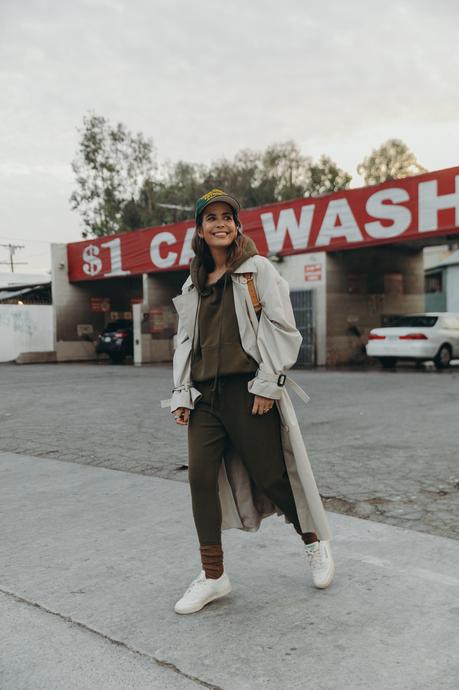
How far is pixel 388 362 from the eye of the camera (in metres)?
18.1

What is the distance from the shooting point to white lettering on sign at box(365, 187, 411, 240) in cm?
1745

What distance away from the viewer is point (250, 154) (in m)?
51.8

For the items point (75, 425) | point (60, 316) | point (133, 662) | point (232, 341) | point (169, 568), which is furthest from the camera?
point (60, 316)

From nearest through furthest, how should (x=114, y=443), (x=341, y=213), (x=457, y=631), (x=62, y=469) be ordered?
(x=457, y=631) → (x=62, y=469) → (x=114, y=443) → (x=341, y=213)

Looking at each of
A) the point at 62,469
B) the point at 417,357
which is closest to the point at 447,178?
the point at 417,357

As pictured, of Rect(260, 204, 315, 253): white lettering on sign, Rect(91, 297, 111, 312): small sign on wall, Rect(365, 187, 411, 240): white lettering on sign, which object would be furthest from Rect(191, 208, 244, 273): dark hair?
Rect(91, 297, 111, 312): small sign on wall

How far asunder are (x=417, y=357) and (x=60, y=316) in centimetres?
1576

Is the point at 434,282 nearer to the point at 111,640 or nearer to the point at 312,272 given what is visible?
the point at 312,272

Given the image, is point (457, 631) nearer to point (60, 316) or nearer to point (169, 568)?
point (169, 568)

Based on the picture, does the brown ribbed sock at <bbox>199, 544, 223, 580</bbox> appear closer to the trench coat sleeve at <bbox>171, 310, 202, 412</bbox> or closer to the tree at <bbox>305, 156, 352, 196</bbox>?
the trench coat sleeve at <bbox>171, 310, 202, 412</bbox>

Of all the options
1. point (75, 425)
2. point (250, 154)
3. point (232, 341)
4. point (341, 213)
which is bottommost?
point (75, 425)

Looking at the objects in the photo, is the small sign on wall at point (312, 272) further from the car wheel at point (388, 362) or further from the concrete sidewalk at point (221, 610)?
the concrete sidewalk at point (221, 610)

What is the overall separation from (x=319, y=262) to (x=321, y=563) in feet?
56.6

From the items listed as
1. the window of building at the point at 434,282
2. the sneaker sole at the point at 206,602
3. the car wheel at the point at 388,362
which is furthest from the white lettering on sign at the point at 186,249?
the window of building at the point at 434,282
